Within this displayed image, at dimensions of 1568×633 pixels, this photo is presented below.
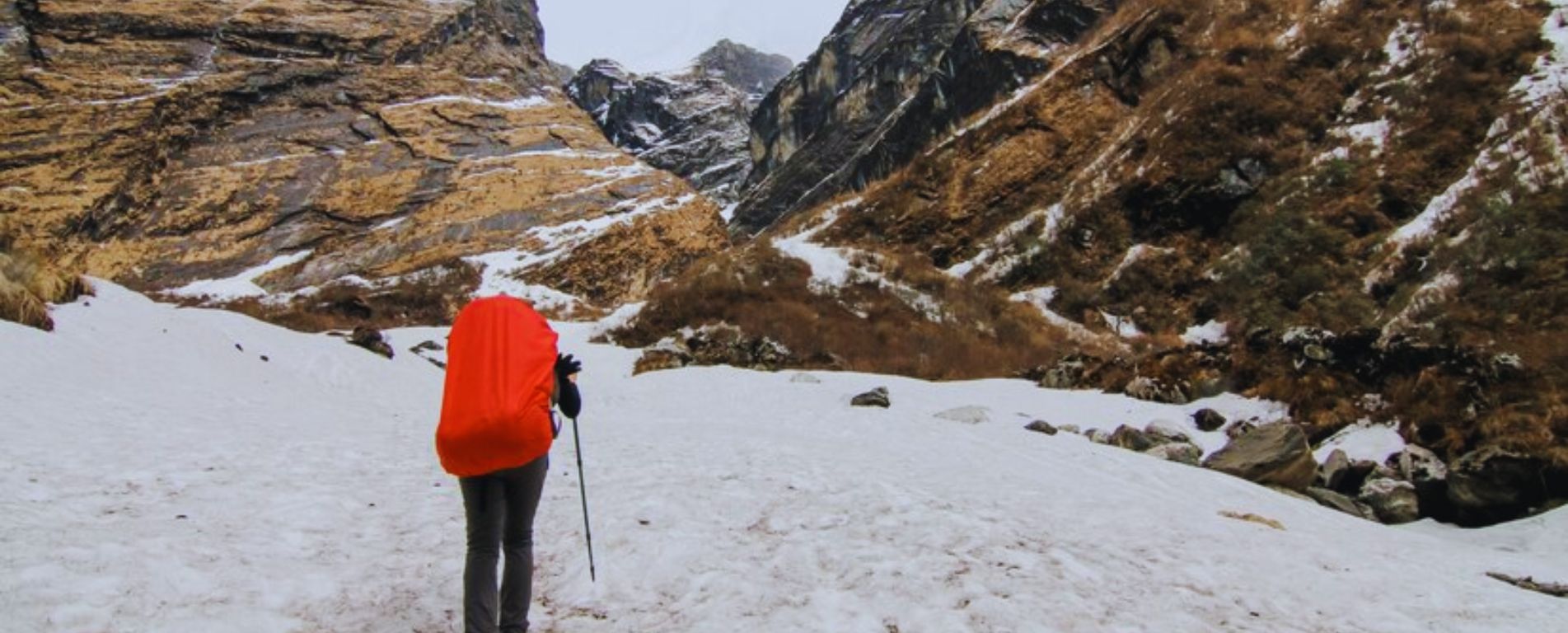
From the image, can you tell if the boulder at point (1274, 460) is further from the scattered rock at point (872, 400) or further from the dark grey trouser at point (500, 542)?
the dark grey trouser at point (500, 542)

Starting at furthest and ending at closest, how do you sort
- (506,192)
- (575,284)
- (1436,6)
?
1. (506,192)
2. (575,284)
3. (1436,6)

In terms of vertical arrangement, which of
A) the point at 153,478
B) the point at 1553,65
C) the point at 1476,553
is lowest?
the point at 153,478

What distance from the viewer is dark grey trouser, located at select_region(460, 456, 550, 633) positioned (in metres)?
4.04

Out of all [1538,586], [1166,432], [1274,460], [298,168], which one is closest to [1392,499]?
[1274,460]

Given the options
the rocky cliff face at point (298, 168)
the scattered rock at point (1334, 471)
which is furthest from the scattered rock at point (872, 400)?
the rocky cliff face at point (298, 168)

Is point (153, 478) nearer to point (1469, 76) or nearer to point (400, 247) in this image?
point (1469, 76)

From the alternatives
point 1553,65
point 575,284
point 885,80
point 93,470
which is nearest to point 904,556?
point 93,470

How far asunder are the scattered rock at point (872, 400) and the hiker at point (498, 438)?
418 inches

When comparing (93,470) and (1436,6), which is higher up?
(1436,6)

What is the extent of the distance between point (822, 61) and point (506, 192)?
68502mm

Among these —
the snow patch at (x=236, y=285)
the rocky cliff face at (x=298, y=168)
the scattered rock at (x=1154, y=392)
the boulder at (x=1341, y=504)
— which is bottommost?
the boulder at (x=1341, y=504)

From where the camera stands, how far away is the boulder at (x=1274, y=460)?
969 cm

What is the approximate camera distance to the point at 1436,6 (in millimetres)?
27328

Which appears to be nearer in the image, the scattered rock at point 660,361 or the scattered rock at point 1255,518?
the scattered rock at point 1255,518
